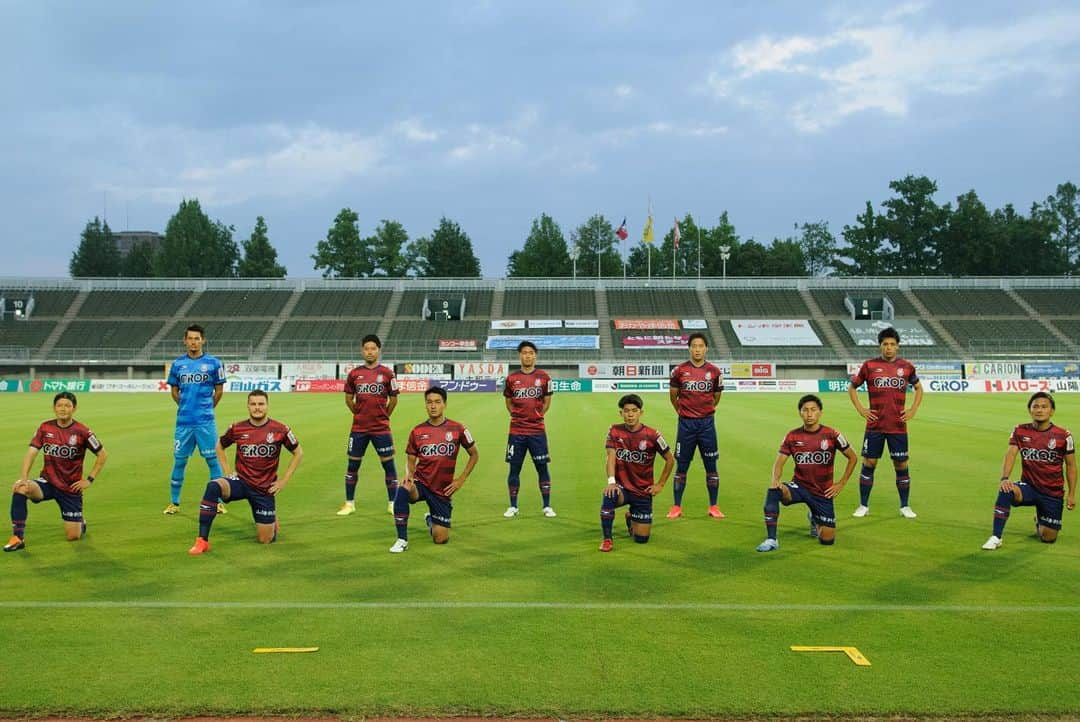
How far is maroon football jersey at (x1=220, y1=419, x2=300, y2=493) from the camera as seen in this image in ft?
27.6

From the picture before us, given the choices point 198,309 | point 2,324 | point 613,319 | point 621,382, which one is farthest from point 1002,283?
point 2,324

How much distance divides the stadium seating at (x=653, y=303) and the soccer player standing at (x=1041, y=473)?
59.1 meters

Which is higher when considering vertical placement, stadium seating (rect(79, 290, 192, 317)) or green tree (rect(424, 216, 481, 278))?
green tree (rect(424, 216, 481, 278))

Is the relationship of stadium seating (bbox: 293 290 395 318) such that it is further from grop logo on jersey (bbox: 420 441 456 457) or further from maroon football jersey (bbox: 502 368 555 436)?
grop logo on jersey (bbox: 420 441 456 457)

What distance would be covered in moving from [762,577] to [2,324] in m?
72.8

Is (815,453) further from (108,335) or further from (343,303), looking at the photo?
(108,335)

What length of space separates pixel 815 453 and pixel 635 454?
189 cm

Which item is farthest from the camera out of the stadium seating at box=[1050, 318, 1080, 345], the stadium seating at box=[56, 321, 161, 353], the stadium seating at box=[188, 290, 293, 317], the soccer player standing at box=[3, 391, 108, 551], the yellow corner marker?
the stadium seating at box=[188, 290, 293, 317]

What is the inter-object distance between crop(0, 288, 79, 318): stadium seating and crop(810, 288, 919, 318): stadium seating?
65.0 meters

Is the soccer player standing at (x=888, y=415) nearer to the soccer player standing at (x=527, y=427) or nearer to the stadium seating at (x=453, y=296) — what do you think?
the soccer player standing at (x=527, y=427)

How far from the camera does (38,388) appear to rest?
4622cm

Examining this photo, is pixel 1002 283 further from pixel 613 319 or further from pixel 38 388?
pixel 38 388

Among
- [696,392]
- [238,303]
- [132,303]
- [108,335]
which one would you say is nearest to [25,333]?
[108,335]

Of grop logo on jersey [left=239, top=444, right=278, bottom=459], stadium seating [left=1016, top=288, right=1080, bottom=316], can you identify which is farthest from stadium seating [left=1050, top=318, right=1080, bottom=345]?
grop logo on jersey [left=239, top=444, right=278, bottom=459]
